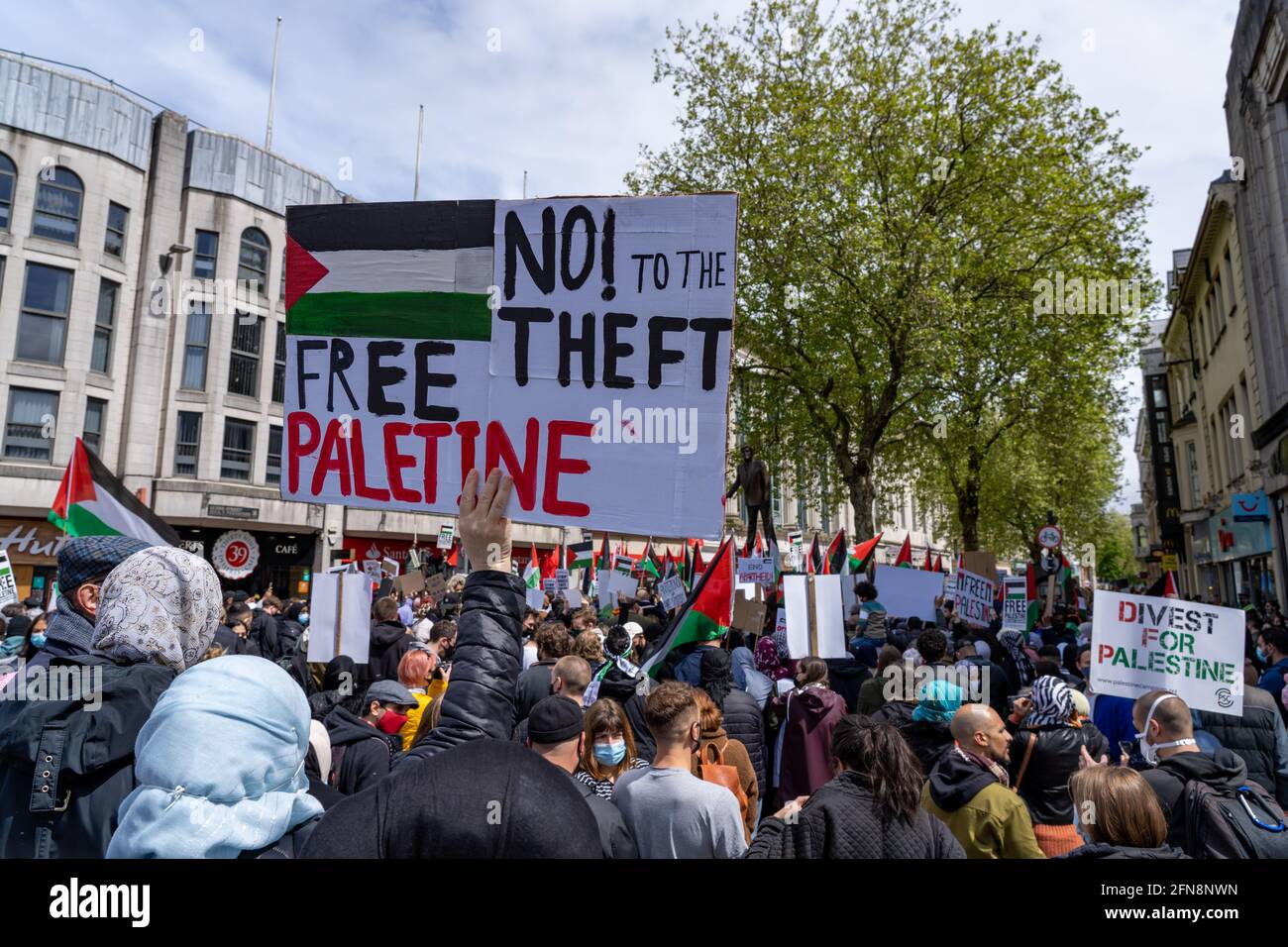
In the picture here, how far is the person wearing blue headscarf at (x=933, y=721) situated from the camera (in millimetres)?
4812

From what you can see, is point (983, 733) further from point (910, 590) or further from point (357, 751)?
point (910, 590)

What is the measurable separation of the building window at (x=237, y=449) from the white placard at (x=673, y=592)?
25158mm

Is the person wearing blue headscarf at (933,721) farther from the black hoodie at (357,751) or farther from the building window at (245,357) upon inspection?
the building window at (245,357)

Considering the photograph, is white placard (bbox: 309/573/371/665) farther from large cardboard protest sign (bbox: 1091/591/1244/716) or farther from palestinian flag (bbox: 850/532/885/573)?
palestinian flag (bbox: 850/532/885/573)

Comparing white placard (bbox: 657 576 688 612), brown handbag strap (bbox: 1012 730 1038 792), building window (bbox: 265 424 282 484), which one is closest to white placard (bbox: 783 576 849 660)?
white placard (bbox: 657 576 688 612)

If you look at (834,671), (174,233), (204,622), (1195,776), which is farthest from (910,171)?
(174,233)

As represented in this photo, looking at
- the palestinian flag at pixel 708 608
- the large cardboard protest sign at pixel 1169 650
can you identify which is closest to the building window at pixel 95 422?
the palestinian flag at pixel 708 608

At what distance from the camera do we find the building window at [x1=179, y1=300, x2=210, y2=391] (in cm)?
3014

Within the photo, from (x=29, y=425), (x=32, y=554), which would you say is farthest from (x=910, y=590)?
(x=29, y=425)

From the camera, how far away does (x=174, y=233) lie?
29.8 meters

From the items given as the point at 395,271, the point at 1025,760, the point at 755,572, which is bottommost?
the point at 1025,760

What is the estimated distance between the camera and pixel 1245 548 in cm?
2250

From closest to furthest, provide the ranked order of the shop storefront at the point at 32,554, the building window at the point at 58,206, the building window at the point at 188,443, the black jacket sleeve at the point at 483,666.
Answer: the black jacket sleeve at the point at 483,666
the shop storefront at the point at 32,554
the building window at the point at 58,206
the building window at the point at 188,443

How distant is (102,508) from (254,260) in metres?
27.9
